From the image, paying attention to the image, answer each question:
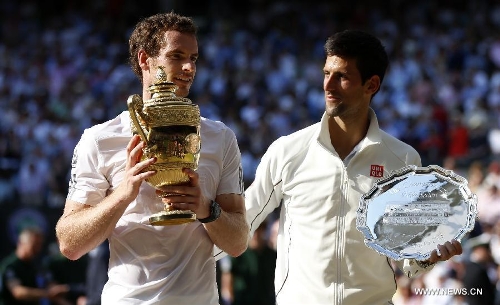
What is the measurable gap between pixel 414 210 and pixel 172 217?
147 centimetres

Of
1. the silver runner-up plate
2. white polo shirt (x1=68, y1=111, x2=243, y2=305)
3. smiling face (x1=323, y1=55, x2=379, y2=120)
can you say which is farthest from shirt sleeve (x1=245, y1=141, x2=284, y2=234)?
white polo shirt (x1=68, y1=111, x2=243, y2=305)

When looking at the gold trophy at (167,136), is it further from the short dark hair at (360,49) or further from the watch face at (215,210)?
the short dark hair at (360,49)

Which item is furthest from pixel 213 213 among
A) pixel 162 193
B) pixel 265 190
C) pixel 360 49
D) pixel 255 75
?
pixel 255 75

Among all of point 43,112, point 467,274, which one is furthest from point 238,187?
point 43,112

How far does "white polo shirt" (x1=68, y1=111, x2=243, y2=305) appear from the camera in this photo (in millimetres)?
3748

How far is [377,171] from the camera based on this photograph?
15.7ft

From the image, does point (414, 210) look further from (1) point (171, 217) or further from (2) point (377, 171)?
Answer: (1) point (171, 217)

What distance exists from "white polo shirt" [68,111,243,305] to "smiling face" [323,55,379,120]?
121 centimetres

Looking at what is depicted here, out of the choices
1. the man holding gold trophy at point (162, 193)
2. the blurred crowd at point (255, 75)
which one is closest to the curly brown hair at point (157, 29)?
the man holding gold trophy at point (162, 193)

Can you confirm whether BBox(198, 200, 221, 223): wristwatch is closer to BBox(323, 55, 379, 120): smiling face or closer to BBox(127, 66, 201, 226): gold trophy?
BBox(127, 66, 201, 226): gold trophy

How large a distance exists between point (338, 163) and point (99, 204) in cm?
156

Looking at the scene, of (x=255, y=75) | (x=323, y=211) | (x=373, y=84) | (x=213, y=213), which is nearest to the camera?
(x=213, y=213)

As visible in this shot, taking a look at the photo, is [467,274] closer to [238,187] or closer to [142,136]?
[238,187]

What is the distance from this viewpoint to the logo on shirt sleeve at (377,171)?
4789mm
